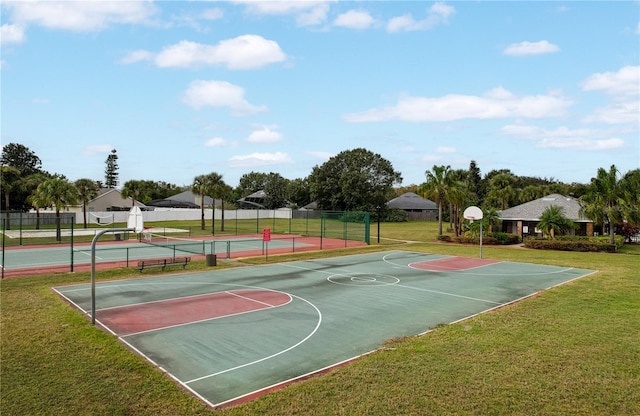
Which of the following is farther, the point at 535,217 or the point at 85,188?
the point at 85,188

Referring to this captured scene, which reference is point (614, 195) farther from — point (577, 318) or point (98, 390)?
point (98, 390)

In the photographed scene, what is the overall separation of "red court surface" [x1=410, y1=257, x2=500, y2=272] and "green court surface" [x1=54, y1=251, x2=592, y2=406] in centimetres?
24

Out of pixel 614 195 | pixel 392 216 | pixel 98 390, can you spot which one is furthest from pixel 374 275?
pixel 392 216

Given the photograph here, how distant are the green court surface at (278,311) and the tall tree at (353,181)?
168ft

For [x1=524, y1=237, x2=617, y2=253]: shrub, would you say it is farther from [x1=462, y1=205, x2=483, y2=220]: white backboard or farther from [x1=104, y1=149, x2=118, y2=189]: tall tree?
[x1=104, y1=149, x2=118, y2=189]: tall tree

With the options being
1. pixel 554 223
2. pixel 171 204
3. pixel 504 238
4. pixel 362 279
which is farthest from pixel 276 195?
pixel 362 279

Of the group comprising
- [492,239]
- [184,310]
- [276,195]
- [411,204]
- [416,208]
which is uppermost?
[276,195]

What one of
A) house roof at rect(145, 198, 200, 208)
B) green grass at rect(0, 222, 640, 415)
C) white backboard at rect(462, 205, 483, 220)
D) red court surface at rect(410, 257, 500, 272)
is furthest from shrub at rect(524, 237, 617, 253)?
house roof at rect(145, 198, 200, 208)

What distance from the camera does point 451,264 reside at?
85.1 feet

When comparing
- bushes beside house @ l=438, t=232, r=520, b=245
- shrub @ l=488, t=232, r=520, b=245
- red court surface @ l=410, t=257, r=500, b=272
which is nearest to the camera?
red court surface @ l=410, t=257, r=500, b=272

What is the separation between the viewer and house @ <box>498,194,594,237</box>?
40875 mm

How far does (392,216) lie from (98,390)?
70057 mm

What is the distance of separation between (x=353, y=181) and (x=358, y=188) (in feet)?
5.04

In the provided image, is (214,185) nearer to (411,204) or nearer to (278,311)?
(278,311)
